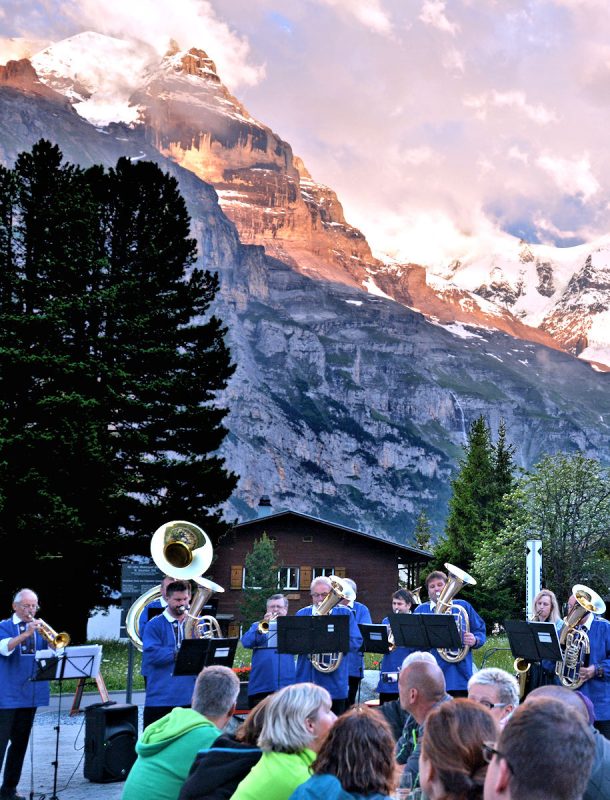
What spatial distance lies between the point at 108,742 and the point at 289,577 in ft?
156

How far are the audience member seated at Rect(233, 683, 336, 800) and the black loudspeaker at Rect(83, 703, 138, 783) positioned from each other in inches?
259

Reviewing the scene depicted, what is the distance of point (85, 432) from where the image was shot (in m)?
30.9

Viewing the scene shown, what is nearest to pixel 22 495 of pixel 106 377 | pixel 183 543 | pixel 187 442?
pixel 106 377

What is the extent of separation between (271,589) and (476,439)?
27.0 m

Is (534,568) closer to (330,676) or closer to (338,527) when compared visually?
(330,676)

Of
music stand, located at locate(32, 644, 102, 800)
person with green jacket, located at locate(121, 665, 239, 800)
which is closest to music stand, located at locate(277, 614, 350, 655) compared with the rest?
music stand, located at locate(32, 644, 102, 800)

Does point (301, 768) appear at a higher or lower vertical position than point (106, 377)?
lower

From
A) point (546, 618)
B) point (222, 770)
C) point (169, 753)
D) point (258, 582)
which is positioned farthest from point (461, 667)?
point (258, 582)

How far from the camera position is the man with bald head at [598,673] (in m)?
9.90

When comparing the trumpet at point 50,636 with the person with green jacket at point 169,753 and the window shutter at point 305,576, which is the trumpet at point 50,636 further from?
the window shutter at point 305,576

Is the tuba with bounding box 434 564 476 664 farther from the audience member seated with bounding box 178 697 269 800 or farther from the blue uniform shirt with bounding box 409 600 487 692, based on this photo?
the audience member seated with bounding box 178 697 269 800

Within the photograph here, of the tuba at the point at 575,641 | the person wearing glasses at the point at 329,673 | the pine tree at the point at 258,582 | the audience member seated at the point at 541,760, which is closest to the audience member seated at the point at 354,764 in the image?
the audience member seated at the point at 541,760

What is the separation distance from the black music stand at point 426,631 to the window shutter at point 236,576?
4807cm

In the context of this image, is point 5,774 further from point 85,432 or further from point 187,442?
point 187,442
